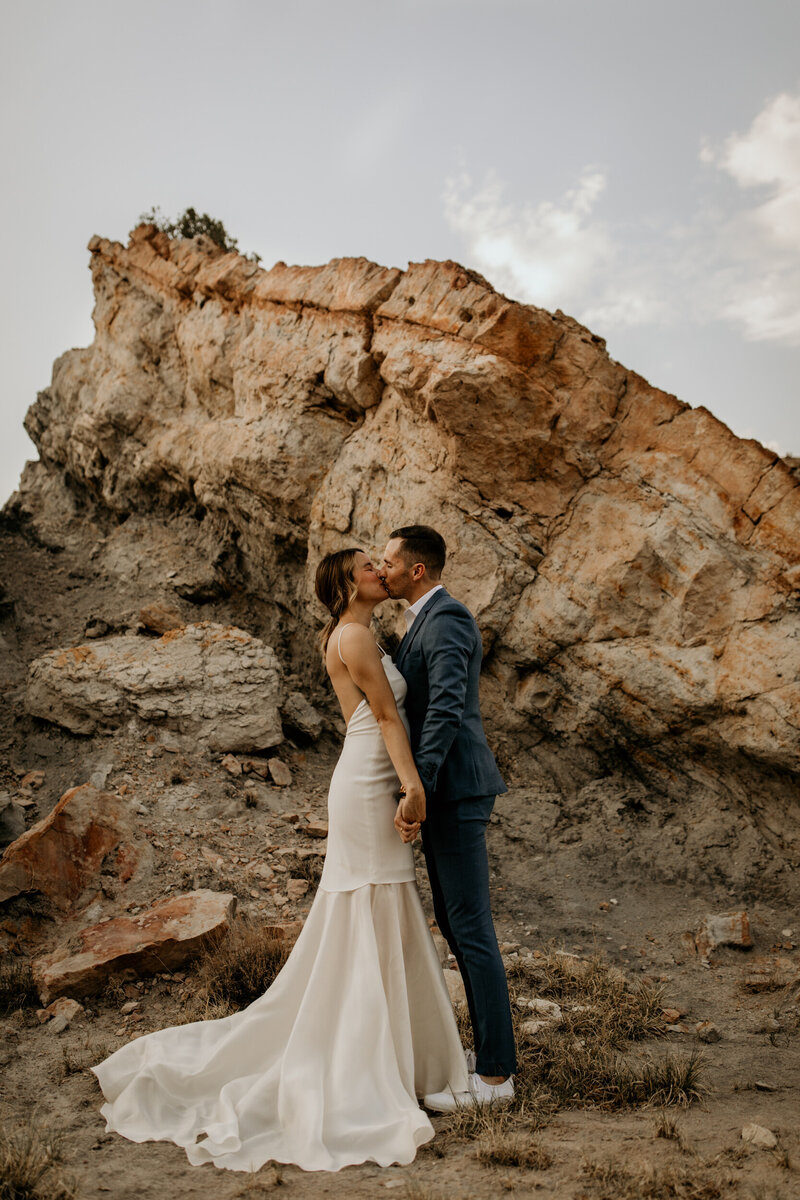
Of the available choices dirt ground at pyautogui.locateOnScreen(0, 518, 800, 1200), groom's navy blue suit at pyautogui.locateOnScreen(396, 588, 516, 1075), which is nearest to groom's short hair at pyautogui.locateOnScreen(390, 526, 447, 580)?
groom's navy blue suit at pyautogui.locateOnScreen(396, 588, 516, 1075)

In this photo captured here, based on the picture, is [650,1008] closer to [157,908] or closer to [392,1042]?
[392,1042]

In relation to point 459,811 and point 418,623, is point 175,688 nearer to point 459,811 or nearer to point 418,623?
point 418,623

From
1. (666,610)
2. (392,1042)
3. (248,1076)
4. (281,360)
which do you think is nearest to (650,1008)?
(392,1042)

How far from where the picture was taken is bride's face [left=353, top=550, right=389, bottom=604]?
382 centimetres

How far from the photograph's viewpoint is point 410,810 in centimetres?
338

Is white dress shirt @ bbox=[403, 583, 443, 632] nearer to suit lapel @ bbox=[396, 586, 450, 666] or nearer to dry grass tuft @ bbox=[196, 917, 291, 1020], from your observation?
suit lapel @ bbox=[396, 586, 450, 666]

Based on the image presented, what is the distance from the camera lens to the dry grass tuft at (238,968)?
4551 millimetres

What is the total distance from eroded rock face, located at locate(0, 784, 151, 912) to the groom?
3048 millimetres

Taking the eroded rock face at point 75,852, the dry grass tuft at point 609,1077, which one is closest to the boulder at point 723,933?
the dry grass tuft at point 609,1077

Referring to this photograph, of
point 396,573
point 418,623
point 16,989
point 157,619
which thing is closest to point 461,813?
point 418,623

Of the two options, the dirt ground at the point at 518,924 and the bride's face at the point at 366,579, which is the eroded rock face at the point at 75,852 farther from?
the bride's face at the point at 366,579

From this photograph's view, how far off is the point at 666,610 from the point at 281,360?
492 cm

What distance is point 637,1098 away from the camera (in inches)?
135

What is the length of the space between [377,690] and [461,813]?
A: 670 millimetres
